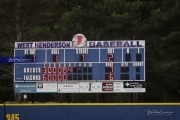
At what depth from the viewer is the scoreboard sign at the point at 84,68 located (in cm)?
1958

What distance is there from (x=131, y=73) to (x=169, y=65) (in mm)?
5627

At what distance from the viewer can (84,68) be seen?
1980cm

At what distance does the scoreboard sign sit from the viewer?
64.2ft

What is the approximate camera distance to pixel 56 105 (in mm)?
19531

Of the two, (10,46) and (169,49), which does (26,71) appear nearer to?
(10,46)
